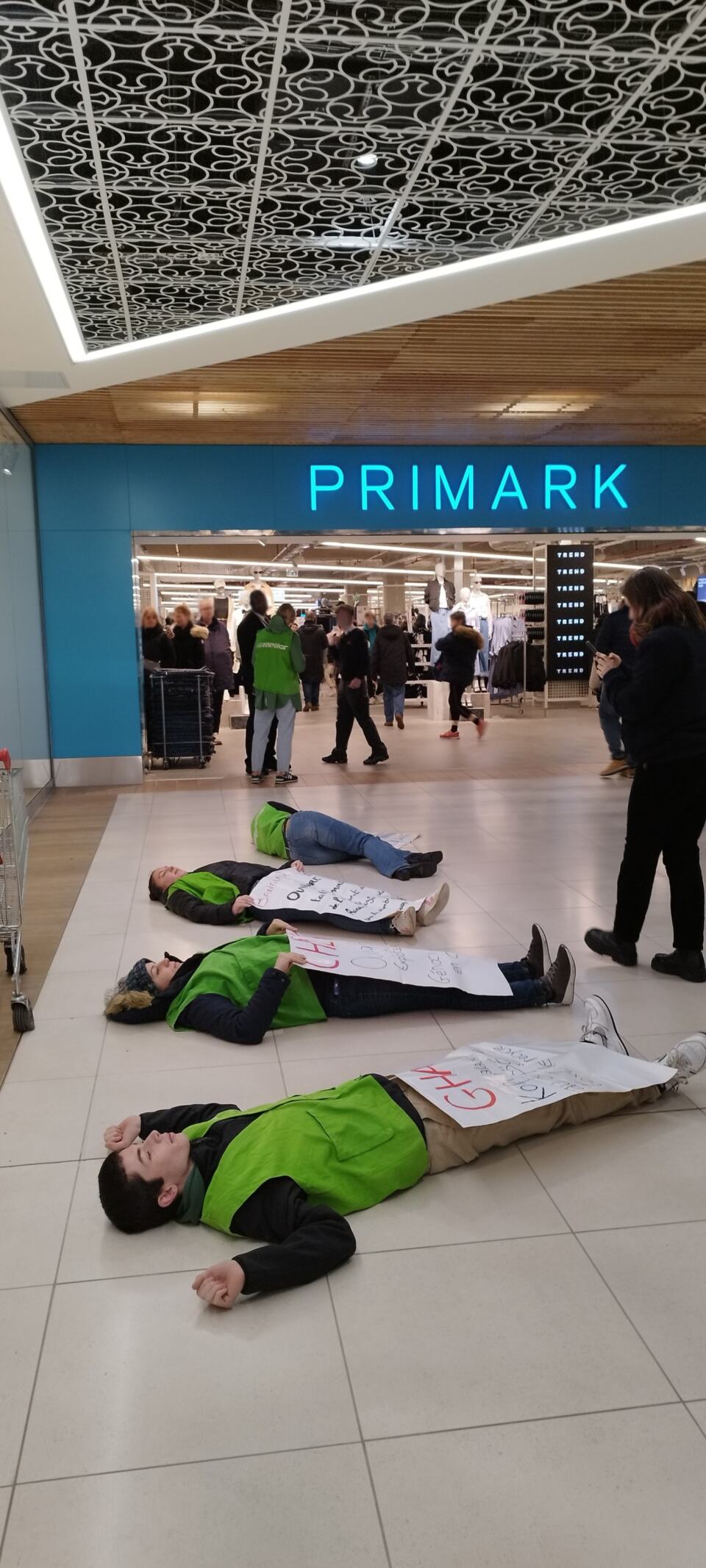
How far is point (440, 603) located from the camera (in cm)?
1755

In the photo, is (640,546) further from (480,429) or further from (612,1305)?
(612,1305)

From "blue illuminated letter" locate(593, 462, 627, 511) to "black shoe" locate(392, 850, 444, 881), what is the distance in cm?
624

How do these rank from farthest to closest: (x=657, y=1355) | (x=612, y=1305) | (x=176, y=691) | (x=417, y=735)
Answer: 1. (x=417, y=735)
2. (x=176, y=691)
3. (x=612, y=1305)
4. (x=657, y=1355)

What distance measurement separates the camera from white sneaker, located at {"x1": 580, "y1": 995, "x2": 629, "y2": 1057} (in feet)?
10.8

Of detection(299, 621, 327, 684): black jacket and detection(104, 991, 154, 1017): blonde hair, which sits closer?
detection(104, 991, 154, 1017): blonde hair

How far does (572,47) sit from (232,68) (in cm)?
93

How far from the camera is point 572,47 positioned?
9.64 feet

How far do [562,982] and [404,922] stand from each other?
104 centimetres

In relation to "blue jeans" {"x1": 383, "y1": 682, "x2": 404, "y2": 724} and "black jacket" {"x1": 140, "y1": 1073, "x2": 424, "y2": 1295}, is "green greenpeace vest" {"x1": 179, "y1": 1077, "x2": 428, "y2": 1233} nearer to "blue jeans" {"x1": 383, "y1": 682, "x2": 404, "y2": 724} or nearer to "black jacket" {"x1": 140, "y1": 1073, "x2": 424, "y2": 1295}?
"black jacket" {"x1": 140, "y1": 1073, "x2": 424, "y2": 1295}

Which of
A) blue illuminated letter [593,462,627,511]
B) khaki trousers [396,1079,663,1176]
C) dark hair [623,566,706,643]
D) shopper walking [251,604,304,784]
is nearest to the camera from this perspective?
khaki trousers [396,1079,663,1176]

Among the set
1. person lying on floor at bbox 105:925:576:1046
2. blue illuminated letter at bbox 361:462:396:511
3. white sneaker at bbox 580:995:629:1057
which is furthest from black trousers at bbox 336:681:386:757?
white sneaker at bbox 580:995:629:1057

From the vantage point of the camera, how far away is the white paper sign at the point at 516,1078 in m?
2.77

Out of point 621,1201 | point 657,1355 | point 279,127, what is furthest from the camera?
point 279,127

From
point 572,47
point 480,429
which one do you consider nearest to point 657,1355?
point 572,47
